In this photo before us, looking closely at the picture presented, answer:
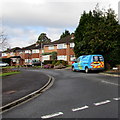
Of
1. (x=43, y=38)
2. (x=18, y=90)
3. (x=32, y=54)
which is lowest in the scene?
(x=18, y=90)

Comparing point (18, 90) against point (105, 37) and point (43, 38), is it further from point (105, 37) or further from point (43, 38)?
point (43, 38)

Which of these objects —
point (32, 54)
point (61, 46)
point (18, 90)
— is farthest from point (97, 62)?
point (32, 54)

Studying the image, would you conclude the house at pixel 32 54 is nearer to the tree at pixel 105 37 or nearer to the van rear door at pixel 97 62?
the tree at pixel 105 37

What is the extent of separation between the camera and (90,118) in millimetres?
4434

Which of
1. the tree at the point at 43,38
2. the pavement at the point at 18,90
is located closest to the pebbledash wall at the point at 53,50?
the pavement at the point at 18,90

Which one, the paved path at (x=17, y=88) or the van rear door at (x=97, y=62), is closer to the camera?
the paved path at (x=17, y=88)

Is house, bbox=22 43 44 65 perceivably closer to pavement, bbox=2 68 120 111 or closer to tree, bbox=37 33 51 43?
tree, bbox=37 33 51 43

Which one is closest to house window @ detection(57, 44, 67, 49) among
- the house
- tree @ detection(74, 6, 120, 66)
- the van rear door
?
the house

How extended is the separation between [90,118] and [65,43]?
38.8 meters

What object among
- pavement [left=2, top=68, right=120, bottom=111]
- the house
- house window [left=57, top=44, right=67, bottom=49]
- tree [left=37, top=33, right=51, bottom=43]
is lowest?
pavement [left=2, top=68, right=120, bottom=111]

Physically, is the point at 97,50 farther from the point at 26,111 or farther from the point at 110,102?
the point at 26,111

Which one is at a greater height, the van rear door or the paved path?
the van rear door

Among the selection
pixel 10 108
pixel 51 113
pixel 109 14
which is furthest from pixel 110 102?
pixel 109 14

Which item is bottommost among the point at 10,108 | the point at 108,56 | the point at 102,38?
the point at 10,108
